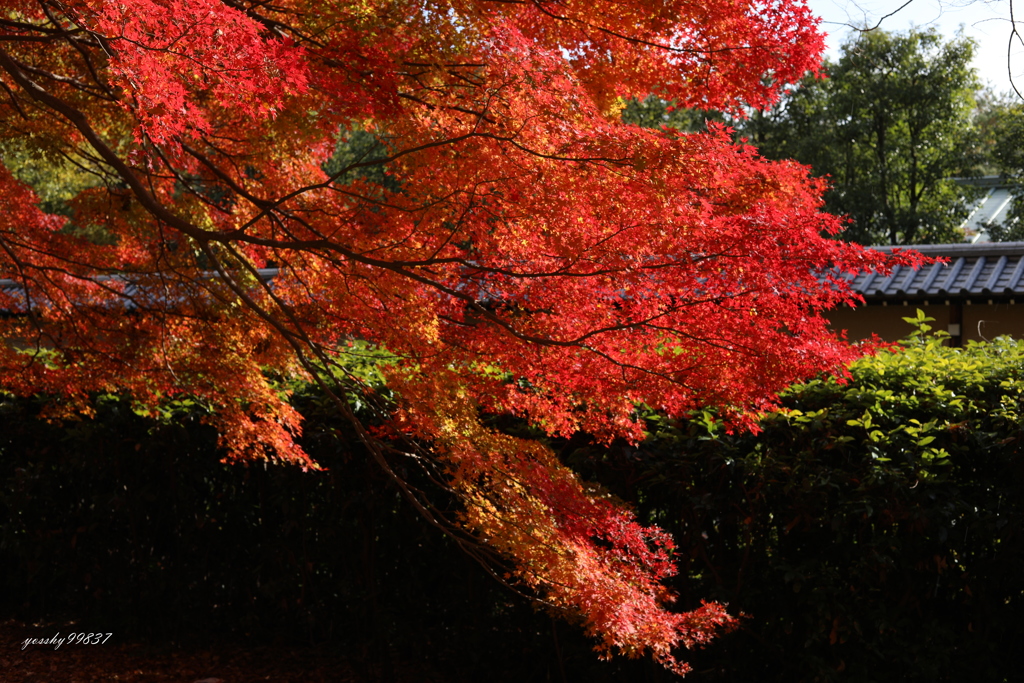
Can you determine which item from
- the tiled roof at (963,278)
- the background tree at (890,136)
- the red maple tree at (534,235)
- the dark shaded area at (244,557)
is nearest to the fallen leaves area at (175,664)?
the dark shaded area at (244,557)

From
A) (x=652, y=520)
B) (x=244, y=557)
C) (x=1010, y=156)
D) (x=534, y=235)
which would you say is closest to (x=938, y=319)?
(x=652, y=520)

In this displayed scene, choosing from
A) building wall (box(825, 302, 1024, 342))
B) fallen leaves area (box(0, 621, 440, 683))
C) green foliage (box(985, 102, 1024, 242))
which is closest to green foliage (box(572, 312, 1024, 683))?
fallen leaves area (box(0, 621, 440, 683))

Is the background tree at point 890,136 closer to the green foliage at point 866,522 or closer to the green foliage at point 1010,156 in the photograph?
the green foliage at point 1010,156

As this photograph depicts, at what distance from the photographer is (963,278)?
971cm

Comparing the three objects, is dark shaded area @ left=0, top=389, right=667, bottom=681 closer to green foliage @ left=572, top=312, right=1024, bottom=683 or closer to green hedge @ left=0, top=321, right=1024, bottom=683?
green hedge @ left=0, top=321, right=1024, bottom=683

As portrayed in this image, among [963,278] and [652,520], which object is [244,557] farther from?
[963,278]

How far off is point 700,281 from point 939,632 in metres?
1.93

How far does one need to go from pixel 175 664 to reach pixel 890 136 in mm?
16937

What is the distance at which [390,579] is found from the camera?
5.25 metres

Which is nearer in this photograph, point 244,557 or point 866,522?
point 866,522

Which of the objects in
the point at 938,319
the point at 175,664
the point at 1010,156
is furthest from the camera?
the point at 1010,156

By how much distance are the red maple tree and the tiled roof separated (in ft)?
20.0

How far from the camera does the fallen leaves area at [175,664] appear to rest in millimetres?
5332

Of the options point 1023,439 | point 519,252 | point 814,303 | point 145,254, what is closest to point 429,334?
point 519,252
